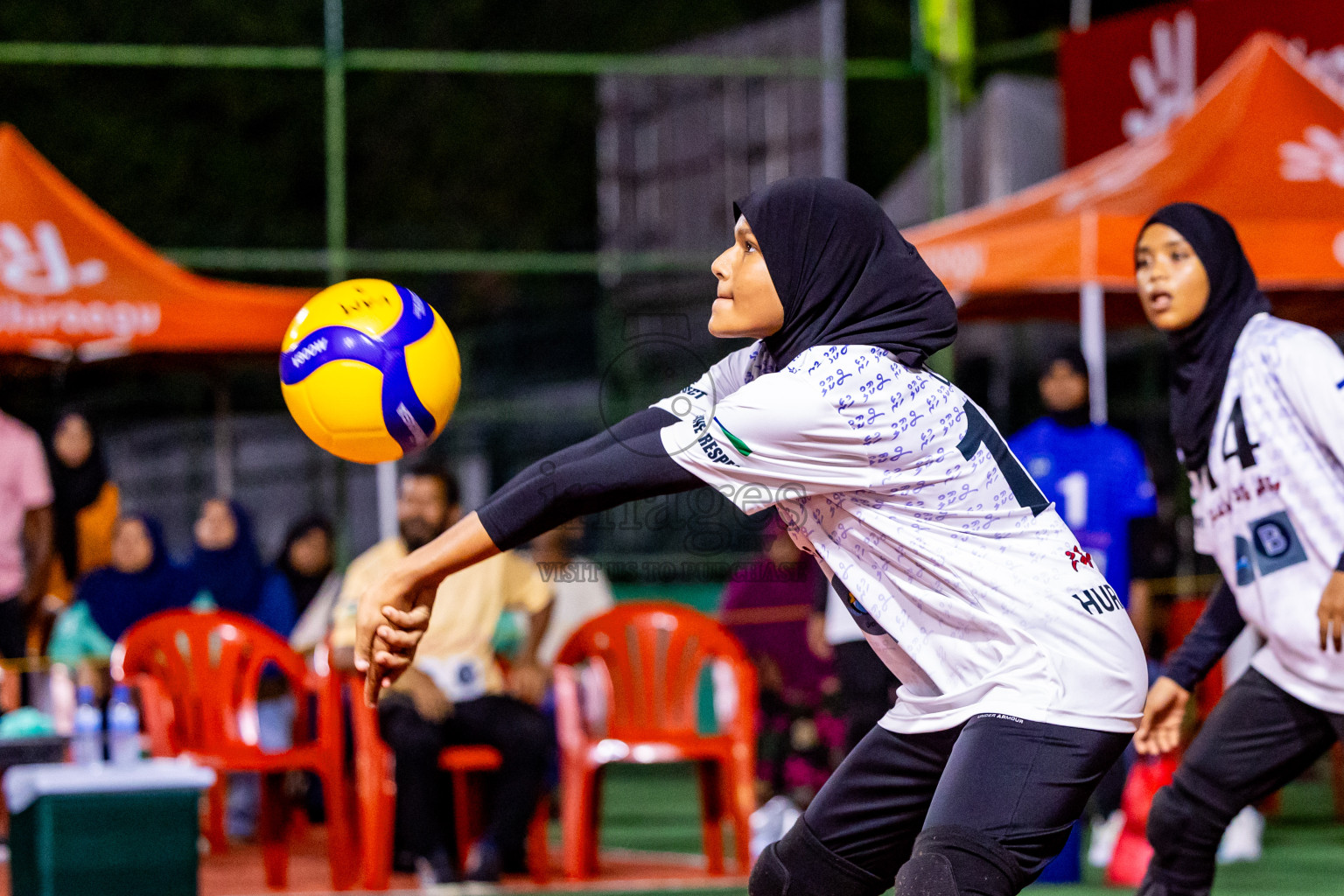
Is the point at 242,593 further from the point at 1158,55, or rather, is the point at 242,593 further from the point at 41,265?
the point at 1158,55

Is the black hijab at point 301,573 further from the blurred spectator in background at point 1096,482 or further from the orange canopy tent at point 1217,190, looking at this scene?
the blurred spectator in background at point 1096,482

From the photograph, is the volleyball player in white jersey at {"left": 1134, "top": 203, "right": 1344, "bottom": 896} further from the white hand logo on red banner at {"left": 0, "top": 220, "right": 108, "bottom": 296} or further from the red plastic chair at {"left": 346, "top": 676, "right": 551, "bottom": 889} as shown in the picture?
the white hand logo on red banner at {"left": 0, "top": 220, "right": 108, "bottom": 296}

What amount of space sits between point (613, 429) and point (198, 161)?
20464mm

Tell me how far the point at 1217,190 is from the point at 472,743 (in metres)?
4.51

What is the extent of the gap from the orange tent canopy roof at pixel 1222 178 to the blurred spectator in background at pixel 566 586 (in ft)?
7.15

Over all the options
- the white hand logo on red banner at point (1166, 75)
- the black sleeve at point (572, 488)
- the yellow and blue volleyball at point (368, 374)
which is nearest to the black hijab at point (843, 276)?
the black sleeve at point (572, 488)

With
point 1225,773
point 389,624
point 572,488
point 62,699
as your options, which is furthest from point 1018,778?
point 62,699

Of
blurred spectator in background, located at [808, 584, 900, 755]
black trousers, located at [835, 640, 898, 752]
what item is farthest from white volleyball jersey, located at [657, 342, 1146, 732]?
black trousers, located at [835, 640, 898, 752]

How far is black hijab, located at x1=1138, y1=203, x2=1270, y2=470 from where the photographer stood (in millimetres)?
4449

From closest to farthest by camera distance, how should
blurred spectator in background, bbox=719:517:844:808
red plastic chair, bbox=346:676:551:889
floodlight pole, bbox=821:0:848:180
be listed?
red plastic chair, bbox=346:676:551:889, blurred spectator in background, bbox=719:517:844:808, floodlight pole, bbox=821:0:848:180

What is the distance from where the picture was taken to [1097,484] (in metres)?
7.40

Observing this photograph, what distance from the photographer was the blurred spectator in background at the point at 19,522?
27.5ft

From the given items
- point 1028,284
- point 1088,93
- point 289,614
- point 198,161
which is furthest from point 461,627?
point 198,161

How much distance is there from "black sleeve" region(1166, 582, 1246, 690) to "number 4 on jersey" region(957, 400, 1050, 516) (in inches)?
57.7
